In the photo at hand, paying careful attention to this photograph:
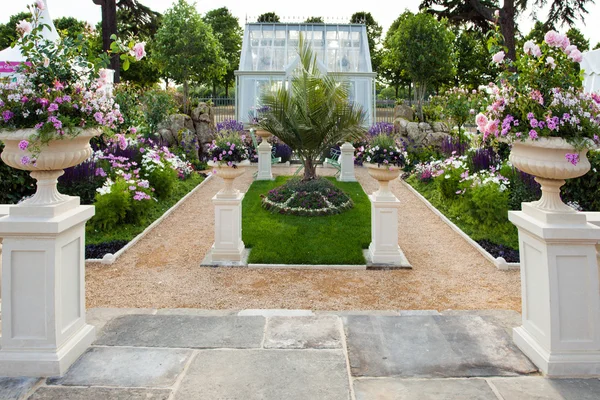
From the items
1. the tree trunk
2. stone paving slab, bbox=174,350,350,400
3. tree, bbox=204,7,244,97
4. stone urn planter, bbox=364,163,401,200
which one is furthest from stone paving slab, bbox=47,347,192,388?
tree, bbox=204,7,244,97

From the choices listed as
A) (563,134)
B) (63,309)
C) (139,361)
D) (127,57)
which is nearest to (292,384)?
(139,361)

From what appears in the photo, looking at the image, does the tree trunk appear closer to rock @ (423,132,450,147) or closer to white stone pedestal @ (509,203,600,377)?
white stone pedestal @ (509,203,600,377)

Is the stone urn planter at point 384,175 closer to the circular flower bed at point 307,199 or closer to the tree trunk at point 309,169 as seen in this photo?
the circular flower bed at point 307,199

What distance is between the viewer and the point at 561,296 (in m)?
2.62

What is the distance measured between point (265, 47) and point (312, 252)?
556 inches

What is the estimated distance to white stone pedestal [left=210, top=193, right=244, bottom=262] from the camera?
220 inches

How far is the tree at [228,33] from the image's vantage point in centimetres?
3612

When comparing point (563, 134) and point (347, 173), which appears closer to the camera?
point (563, 134)

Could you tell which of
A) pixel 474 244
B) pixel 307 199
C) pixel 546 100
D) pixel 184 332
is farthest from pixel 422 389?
pixel 307 199

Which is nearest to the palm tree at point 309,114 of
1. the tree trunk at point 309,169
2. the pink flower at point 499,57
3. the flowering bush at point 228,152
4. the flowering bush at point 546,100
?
the tree trunk at point 309,169

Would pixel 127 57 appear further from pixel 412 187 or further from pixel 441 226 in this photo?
pixel 412 187

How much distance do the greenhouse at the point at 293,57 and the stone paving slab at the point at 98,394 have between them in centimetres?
1509

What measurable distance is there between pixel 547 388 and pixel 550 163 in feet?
3.73

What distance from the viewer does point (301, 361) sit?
2.71 meters
